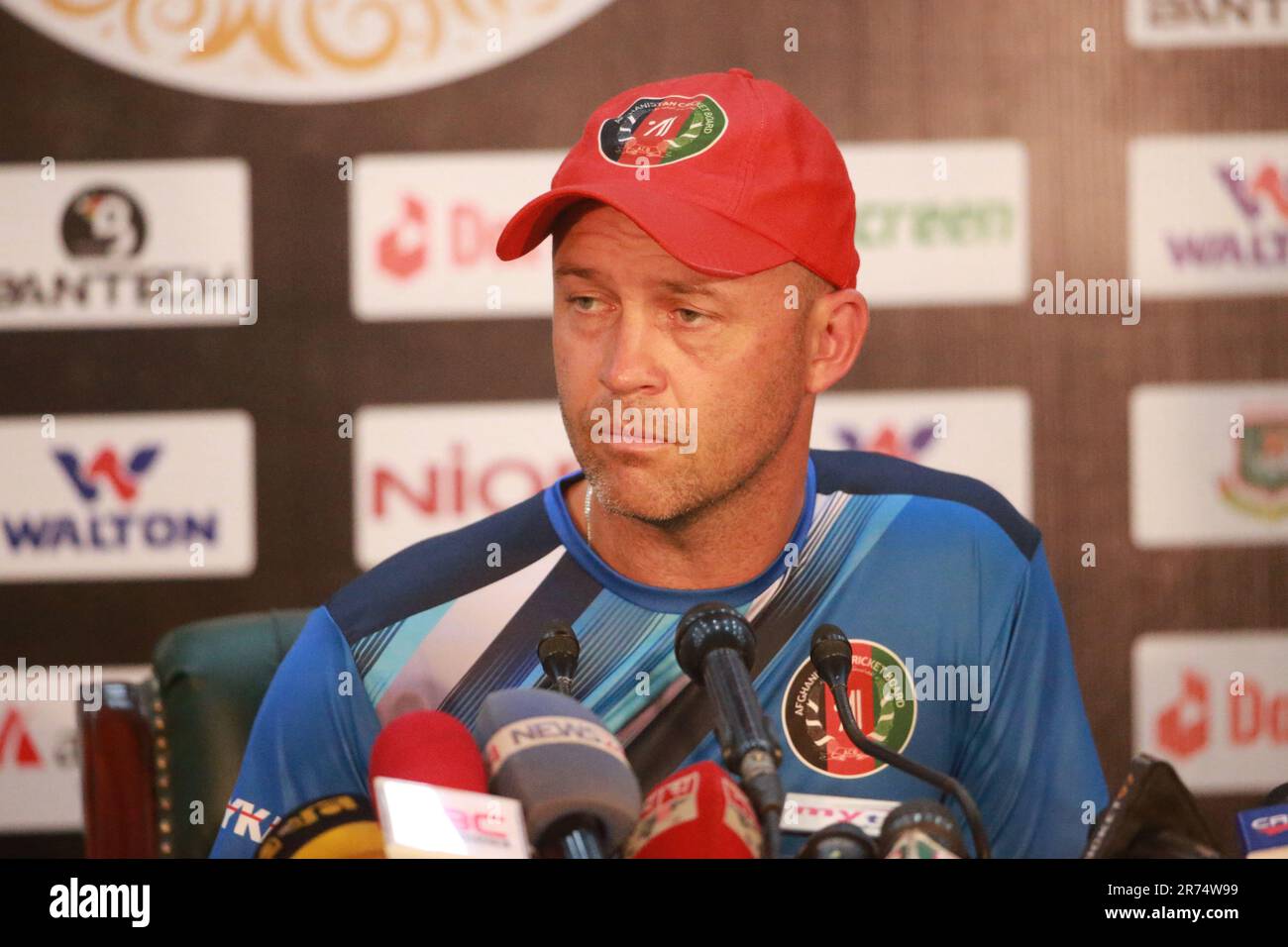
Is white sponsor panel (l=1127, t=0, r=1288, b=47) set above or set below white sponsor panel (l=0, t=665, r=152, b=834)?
above

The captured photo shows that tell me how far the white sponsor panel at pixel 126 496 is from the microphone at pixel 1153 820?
1.36 metres

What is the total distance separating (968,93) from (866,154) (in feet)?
0.58

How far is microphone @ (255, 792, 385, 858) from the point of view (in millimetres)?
1152

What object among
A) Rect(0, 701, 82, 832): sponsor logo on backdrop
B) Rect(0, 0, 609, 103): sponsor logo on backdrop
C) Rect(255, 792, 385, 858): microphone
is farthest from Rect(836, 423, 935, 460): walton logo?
Rect(0, 701, 82, 832): sponsor logo on backdrop

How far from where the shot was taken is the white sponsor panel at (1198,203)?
2088mm

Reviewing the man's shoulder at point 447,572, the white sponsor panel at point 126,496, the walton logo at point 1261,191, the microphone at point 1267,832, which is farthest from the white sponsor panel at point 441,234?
the microphone at point 1267,832

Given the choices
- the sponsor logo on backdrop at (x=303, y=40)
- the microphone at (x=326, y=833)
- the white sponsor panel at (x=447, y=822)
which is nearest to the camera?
the white sponsor panel at (x=447, y=822)

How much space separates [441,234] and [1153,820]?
134 cm

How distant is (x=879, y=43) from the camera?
6.87ft

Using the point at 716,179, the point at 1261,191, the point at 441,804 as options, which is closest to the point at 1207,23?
the point at 1261,191

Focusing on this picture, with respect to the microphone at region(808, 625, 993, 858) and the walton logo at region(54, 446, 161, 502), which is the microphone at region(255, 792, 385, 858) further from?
the walton logo at region(54, 446, 161, 502)

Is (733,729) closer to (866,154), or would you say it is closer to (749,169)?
(749,169)

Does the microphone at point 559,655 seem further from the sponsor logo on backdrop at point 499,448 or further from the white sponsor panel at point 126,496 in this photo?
the white sponsor panel at point 126,496

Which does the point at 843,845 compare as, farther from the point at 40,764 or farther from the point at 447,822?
the point at 40,764
